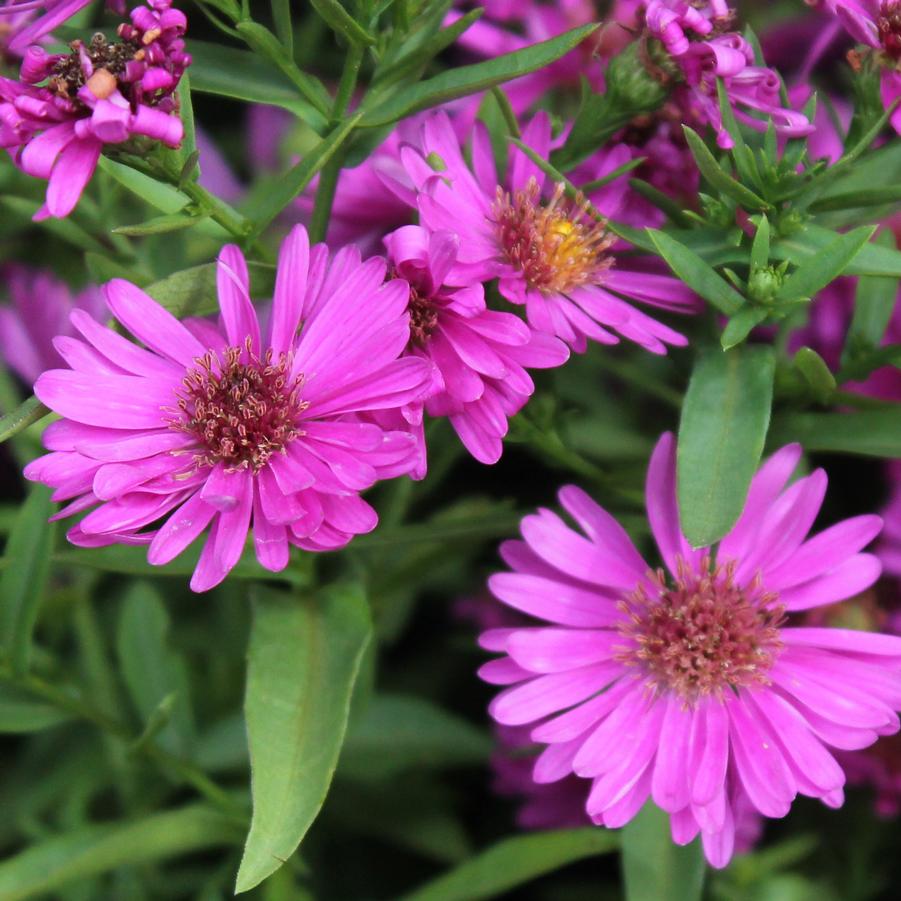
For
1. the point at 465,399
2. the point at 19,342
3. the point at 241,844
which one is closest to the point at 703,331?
the point at 465,399

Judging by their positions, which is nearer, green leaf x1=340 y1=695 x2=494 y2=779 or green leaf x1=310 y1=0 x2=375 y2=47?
green leaf x1=310 y1=0 x2=375 y2=47

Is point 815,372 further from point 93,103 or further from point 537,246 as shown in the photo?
point 93,103

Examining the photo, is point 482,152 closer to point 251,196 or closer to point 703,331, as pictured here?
point 703,331

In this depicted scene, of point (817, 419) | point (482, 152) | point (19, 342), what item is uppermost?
point (482, 152)

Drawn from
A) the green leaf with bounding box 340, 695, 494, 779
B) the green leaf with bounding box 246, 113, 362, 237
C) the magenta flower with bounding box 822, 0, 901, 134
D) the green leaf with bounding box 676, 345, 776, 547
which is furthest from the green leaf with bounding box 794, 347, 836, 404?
the green leaf with bounding box 340, 695, 494, 779

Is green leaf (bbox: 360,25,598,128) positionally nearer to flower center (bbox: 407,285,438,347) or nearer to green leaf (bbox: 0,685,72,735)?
flower center (bbox: 407,285,438,347)

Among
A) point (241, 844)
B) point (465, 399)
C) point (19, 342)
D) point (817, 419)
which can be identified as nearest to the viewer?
point (465, 399)
